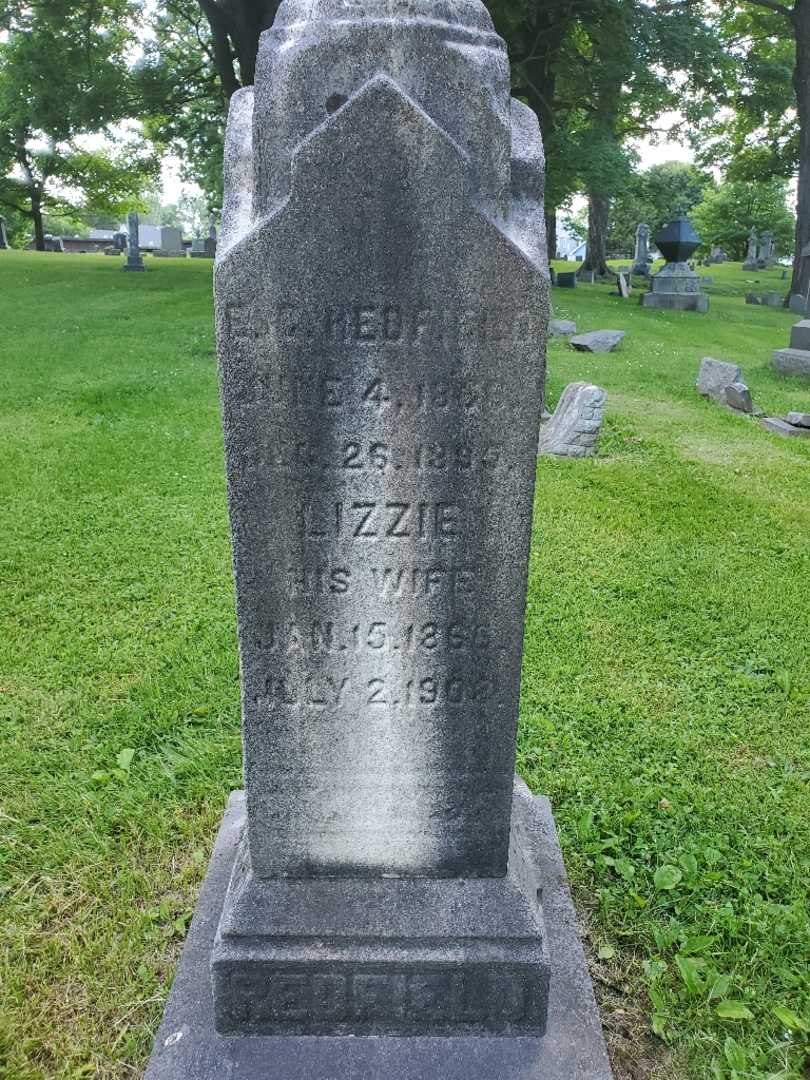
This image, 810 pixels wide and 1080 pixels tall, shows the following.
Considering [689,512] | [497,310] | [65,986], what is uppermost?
[497,310]

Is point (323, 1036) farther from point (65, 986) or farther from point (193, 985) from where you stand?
point (65, 986)

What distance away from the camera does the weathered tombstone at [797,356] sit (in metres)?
13.3

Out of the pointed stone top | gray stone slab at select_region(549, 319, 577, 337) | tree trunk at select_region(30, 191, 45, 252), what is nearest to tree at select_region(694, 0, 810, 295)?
gray stone slab at select_region(549, 319, 577, 337)

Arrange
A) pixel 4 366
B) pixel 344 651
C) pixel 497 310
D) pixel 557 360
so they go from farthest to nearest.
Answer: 1. pixel 557 360
2. pixel 4 366
3. pixel 344 651
4. pixel 497 310

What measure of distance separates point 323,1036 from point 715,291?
99.7 feet

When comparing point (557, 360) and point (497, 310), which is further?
point (557, 360)

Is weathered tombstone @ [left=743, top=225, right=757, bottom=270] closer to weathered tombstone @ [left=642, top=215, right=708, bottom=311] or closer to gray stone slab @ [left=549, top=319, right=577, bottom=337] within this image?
weathered tombstone @ [left=642, top=215, right=708, bottom=311]

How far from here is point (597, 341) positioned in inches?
585

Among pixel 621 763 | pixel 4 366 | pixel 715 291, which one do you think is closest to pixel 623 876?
pixel 621 763

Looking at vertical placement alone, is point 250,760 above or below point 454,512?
below

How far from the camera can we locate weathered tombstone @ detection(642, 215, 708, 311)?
889 inches

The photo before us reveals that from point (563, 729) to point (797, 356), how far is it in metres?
11.4

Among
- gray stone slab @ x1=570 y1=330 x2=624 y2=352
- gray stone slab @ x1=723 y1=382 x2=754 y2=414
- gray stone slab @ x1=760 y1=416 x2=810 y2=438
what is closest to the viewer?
gray stone slab @ x1=760 y1=416 x2=810 y2=438

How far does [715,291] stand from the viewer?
94.7 feet
